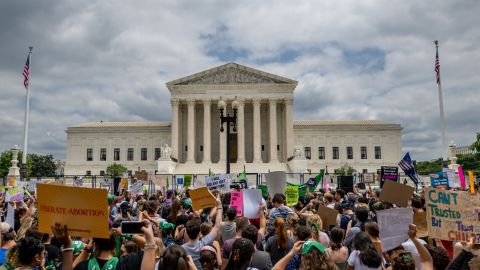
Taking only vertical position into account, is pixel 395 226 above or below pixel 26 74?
below

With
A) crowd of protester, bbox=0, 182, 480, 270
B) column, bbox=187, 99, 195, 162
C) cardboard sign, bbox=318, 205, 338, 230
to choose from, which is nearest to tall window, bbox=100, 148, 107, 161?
column, bbox=187, 99, 195, 162

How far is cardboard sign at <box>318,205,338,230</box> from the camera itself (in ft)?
27.1

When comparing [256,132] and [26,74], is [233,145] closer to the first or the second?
[256,132]

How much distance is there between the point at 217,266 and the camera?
569 centimetres

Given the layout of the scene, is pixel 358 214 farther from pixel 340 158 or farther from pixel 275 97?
pixel 340 158

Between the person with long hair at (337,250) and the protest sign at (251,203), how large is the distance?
2.52 meters

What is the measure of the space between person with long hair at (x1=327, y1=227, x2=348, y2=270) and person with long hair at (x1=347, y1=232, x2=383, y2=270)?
0.53 metres

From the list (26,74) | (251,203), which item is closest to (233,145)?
(26,74)

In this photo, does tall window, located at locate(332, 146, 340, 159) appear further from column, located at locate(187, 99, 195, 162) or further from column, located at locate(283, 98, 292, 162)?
column, located at locate(187, 99, 195, 162)

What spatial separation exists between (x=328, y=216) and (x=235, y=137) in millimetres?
61741

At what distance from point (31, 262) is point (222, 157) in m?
60.7

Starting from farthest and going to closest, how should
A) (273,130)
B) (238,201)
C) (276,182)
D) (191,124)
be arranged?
(273,130) < (191,124) < (276,182) < (238,201)

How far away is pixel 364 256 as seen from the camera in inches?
196

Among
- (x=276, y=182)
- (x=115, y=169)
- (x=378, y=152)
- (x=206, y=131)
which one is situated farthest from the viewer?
(x=378, y=152)
